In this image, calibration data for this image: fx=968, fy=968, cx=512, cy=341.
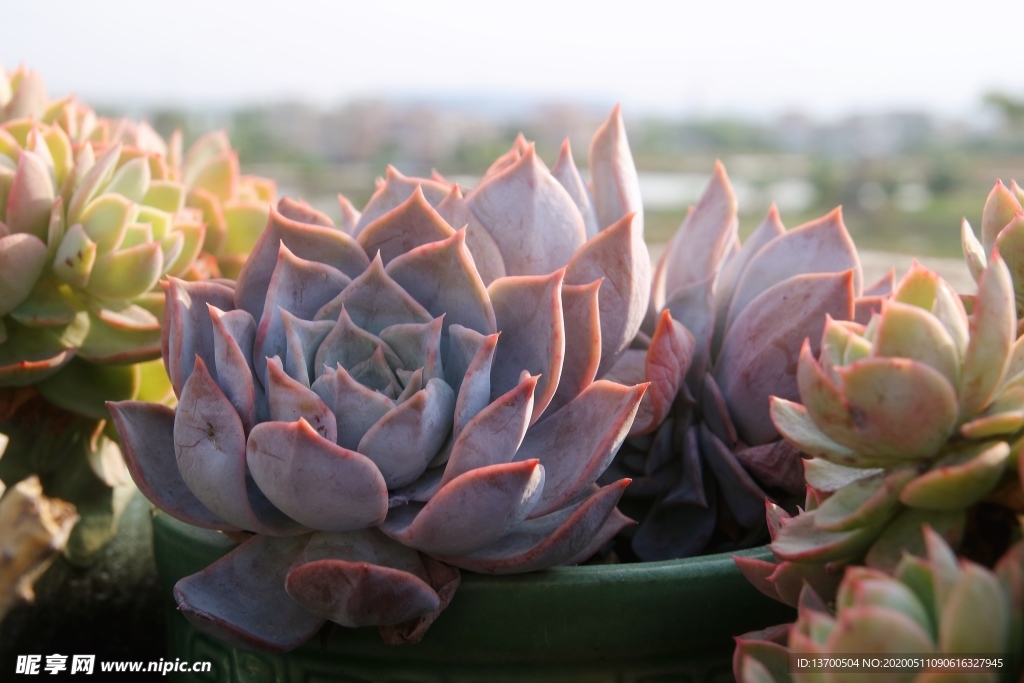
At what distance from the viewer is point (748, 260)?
73 centimetres

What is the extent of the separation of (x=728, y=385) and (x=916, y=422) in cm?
27

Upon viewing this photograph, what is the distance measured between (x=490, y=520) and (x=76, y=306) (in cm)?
42

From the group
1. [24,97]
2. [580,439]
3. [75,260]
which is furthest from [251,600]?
[24,97]

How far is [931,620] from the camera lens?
0.35 metres

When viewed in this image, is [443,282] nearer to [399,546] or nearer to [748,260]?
[399,546]

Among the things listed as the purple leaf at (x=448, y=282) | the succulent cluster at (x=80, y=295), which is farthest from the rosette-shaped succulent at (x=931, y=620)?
the succulent cluster at (x=80, y=295)

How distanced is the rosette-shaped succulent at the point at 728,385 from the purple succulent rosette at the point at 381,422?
0.09 metres

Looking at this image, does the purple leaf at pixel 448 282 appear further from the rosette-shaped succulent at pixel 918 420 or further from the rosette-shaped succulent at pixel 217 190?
the rosette-shaped succulent at pixel 217 190

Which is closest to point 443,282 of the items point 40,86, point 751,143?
point 40,86

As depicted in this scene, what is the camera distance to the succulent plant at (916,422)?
15.4 inches

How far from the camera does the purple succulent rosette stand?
49 cm

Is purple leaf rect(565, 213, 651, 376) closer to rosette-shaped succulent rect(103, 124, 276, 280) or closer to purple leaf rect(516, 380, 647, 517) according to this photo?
purple leaf rect(516, 380, 647, 517)

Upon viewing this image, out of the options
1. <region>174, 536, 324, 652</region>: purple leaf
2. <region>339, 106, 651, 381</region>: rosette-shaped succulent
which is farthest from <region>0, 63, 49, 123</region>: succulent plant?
<region>174, 536, 324, 652</region>: purple leaf

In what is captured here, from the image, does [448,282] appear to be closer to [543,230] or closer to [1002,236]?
[543,230]
